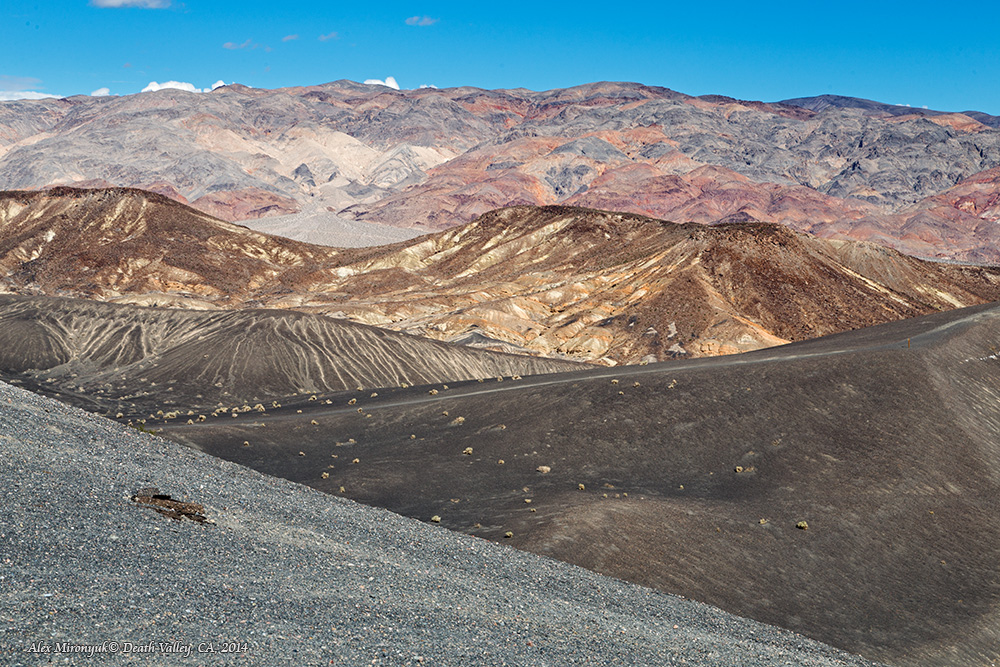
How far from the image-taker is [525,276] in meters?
79.4

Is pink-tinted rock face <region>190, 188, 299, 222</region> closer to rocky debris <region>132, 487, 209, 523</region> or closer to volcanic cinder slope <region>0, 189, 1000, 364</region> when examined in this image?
volcanic cinder slope <region>0, 189, 1000, 364</region>

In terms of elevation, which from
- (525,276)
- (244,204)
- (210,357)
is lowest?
(210,357)

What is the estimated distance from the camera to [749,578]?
17.2 meters

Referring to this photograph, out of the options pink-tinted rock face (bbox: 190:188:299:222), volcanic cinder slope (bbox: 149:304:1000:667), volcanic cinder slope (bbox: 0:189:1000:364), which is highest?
pink-tinted rock face (bbox: 190:188:299:222)

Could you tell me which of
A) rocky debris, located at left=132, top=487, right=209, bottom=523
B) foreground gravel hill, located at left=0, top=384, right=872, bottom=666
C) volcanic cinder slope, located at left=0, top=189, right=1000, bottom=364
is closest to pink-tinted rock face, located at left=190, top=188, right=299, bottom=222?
volcanic cinder slope, located at left=0, top=189, right=1000, bottom=364

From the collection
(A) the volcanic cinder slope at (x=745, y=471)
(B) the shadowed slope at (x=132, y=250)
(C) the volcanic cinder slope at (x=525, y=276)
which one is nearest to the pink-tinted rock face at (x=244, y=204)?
(B) the shadowed slope at (x=132, y=250)

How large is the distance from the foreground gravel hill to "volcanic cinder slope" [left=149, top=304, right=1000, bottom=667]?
303 centimetres

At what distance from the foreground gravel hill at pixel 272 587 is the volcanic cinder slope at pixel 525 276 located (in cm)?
4317

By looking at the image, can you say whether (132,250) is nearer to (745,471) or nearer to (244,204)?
(745,471)

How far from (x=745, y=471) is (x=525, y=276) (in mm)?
57383

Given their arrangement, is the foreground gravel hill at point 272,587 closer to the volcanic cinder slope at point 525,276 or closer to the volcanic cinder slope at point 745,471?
the volcanic cinder slope at point 745,471

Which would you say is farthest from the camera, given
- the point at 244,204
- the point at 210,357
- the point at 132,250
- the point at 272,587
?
the point at 244,204

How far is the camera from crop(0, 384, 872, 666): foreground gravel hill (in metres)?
8.92

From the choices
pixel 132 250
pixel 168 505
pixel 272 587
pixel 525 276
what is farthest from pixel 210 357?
pixel 132 250
